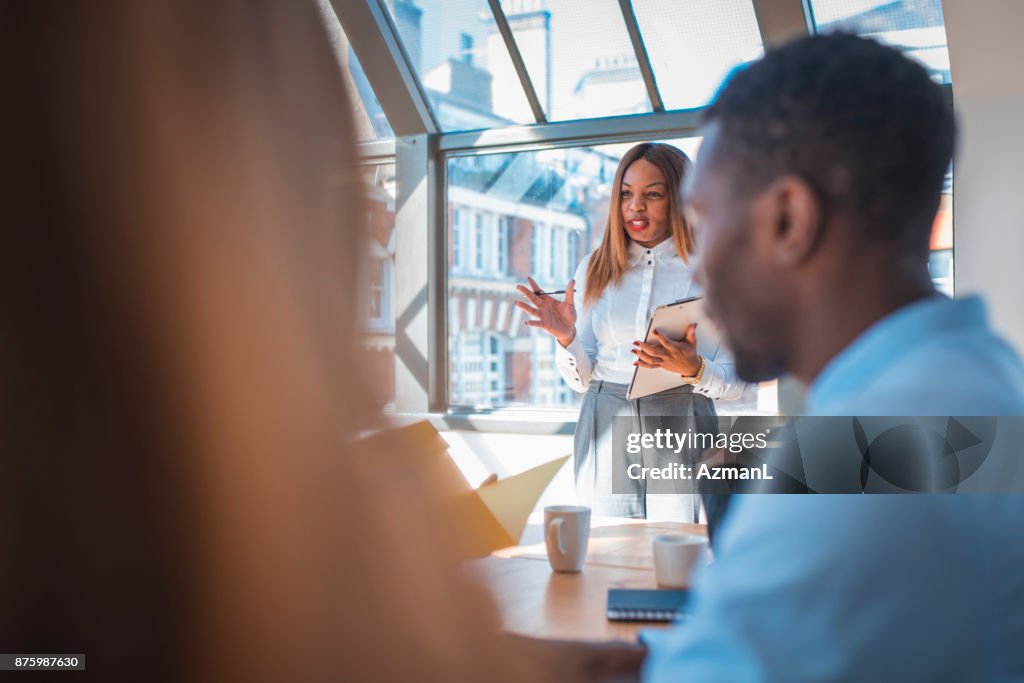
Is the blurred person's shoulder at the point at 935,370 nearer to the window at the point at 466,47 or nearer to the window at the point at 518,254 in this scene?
the window at the point at 518,254

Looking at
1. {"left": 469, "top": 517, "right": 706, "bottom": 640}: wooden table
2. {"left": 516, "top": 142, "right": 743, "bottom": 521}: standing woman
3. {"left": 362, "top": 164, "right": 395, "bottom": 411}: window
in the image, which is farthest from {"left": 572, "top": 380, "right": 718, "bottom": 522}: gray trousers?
{"left": 362, "top": 164, "right": 395, "bottom": 411}: window

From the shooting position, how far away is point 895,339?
629 mm

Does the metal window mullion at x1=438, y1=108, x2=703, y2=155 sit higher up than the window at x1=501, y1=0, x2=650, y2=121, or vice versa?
the window at x1=501, y1=0, x2=650, y2=121

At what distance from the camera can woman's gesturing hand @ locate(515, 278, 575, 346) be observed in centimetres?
294

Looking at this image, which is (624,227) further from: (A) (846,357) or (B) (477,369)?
(A) (846,357)

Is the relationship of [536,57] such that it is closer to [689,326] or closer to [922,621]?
[689,326]

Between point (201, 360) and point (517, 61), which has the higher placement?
point (517, 61)

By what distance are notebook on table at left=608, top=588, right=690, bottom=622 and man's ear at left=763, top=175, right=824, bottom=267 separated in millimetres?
607

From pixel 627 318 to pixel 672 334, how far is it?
226 millimetres

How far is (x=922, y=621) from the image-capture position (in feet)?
1.53

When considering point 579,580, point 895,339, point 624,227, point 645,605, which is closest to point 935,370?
point 895,339

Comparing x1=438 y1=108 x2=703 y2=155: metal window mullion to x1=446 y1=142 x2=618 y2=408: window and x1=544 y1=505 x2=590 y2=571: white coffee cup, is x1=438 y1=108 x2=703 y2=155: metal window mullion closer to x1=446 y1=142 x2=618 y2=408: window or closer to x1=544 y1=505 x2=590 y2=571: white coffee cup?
x1=446 y1=142 x2=618 y2=408: window

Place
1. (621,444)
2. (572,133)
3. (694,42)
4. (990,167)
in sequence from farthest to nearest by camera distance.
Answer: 1. (572,133)
2. (694,42)
3. (990,167)
4. (621,444)

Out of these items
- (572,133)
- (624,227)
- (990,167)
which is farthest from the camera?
(572,133)
